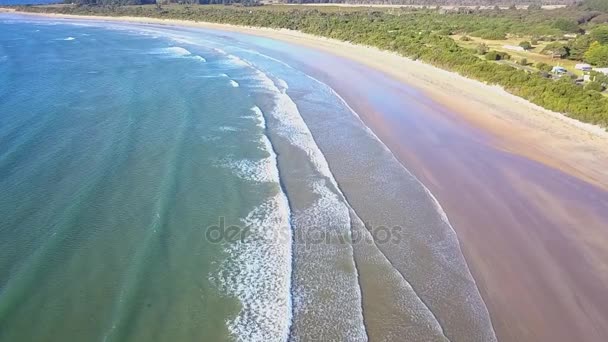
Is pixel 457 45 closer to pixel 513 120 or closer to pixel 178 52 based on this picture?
pixel 513 120

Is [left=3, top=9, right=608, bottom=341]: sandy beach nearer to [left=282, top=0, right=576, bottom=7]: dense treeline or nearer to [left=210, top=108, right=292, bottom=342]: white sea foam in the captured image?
[left=210, top=108, right=292, bottom=342]: white sea foam

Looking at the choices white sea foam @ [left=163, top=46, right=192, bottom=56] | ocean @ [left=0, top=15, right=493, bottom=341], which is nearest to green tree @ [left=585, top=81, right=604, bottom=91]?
ocean @ [left=0, top=15, right=493, bottom=341]

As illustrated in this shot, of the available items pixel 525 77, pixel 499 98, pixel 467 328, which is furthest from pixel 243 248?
pixel 525 77

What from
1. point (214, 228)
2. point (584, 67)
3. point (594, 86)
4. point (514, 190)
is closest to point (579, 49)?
point (584, 67)

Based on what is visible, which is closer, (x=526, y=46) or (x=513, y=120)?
(x=513, y=120)

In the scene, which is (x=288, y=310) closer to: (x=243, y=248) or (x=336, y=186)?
(x=243, y=248)

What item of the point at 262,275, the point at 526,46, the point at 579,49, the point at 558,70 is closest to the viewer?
the point at 262,275

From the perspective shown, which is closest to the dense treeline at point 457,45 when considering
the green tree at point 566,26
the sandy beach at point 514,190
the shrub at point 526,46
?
the green tree at point 566,26

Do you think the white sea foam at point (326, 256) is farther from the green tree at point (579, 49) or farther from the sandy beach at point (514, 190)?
the green tree at point (579, 49)
